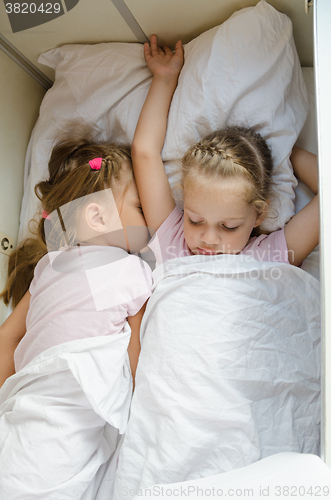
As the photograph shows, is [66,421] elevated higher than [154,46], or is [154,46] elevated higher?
[154,46]

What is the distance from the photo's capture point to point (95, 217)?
3.35 feet

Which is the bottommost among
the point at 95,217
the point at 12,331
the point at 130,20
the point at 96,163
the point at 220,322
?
the point at 12,331

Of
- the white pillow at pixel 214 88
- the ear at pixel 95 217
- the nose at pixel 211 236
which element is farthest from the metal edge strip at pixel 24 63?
the nose at pixel 211 236

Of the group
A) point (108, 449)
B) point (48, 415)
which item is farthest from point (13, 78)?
point (108, 449)

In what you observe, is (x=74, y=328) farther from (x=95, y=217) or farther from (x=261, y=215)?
(x=261, y=215)

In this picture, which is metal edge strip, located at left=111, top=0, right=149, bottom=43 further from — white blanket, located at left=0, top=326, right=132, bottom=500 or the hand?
white blanket, located at left=0, top=326, right=132, bottom=500

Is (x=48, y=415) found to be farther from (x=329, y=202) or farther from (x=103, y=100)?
(x=103, y=100)

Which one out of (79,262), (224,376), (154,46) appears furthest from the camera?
(154,46)

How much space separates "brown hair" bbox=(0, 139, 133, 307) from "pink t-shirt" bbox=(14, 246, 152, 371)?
14 cm

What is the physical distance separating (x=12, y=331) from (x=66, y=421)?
0.37 meters

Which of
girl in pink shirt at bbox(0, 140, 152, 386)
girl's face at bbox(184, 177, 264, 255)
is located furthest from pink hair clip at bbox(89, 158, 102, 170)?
girl's face at bbox(184, 177, 264, 255)

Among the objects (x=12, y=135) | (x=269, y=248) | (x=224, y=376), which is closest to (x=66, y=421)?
(x=224, y=376)

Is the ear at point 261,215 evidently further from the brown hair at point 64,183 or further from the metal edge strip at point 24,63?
the metal edge strip at point 24,63

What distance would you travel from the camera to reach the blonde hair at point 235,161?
0.88m
